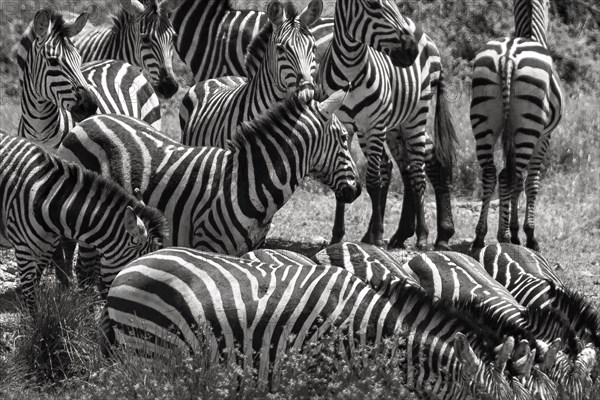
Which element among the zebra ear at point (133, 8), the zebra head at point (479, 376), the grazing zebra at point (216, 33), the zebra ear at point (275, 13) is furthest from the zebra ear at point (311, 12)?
the zebra head at point (479, 376)

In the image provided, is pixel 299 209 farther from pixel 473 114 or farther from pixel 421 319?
pixel 421 319

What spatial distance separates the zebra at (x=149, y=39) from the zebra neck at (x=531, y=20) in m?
3.91

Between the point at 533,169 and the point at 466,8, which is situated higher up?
the point at 466,8

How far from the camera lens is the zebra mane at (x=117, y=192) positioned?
7.41 metres

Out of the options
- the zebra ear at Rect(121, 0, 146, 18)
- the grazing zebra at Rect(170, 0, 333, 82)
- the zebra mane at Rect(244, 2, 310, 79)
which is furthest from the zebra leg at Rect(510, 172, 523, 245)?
the zebra ear at Rect(121, 0, 146, 18)

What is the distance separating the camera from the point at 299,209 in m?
12.6

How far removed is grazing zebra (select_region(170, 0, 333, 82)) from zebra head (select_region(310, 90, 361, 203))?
13.1ft

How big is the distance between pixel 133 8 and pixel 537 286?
537cm

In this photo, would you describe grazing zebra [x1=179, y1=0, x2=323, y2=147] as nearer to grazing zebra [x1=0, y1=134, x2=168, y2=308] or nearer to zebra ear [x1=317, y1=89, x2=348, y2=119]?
zebra ear [x1=317, y1=89, x2=348, y2=119]

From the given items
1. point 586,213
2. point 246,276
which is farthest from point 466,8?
point 246,276

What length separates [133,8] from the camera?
11.5m

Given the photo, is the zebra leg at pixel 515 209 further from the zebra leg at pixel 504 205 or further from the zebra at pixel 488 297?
the zebra at pixel 488 297

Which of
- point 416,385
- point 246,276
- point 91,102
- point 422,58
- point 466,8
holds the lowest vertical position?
point 416,385

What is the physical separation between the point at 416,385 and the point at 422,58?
22.0 ft
